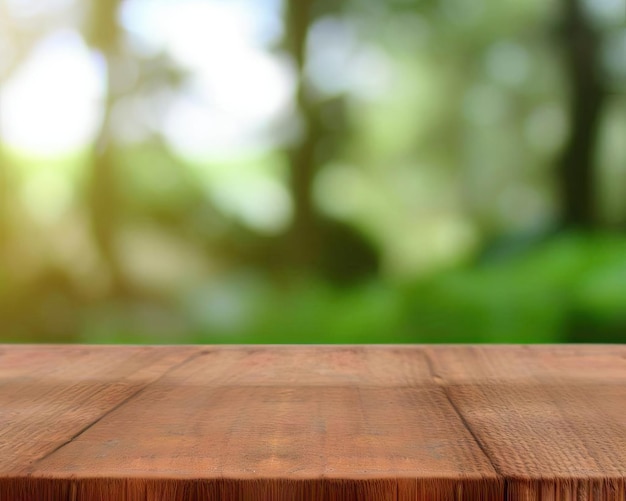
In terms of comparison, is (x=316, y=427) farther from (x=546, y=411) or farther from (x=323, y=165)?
(x=323, y=165)

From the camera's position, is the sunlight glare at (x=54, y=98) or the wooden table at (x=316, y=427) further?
the sunlight glare at (x=54, y=98)

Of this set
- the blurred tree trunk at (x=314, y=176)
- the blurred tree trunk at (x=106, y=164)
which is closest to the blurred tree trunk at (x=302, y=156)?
the blurred tree trunk at (x=314, y=176)

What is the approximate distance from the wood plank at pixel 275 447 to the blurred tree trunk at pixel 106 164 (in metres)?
0.56

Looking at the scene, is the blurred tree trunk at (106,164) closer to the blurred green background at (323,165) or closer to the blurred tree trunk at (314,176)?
the blurred green background at (323,165)

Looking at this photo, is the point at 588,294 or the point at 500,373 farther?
the point at 588,294

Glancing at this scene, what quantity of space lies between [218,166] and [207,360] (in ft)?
1.55

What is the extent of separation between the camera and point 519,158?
977 millimetres

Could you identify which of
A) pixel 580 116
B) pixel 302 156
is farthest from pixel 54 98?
pixel 580 116

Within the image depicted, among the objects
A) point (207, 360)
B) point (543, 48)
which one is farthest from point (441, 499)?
point (543, 48)

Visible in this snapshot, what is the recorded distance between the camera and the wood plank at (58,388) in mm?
365

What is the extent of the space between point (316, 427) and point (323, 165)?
0.65 m

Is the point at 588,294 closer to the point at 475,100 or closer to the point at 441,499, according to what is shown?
the point at 475,100

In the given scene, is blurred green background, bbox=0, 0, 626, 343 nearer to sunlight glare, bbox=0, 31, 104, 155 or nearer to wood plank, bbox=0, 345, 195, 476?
sunlight glare, bbox=0, 31, 104, 155

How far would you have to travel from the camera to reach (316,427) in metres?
0.38
